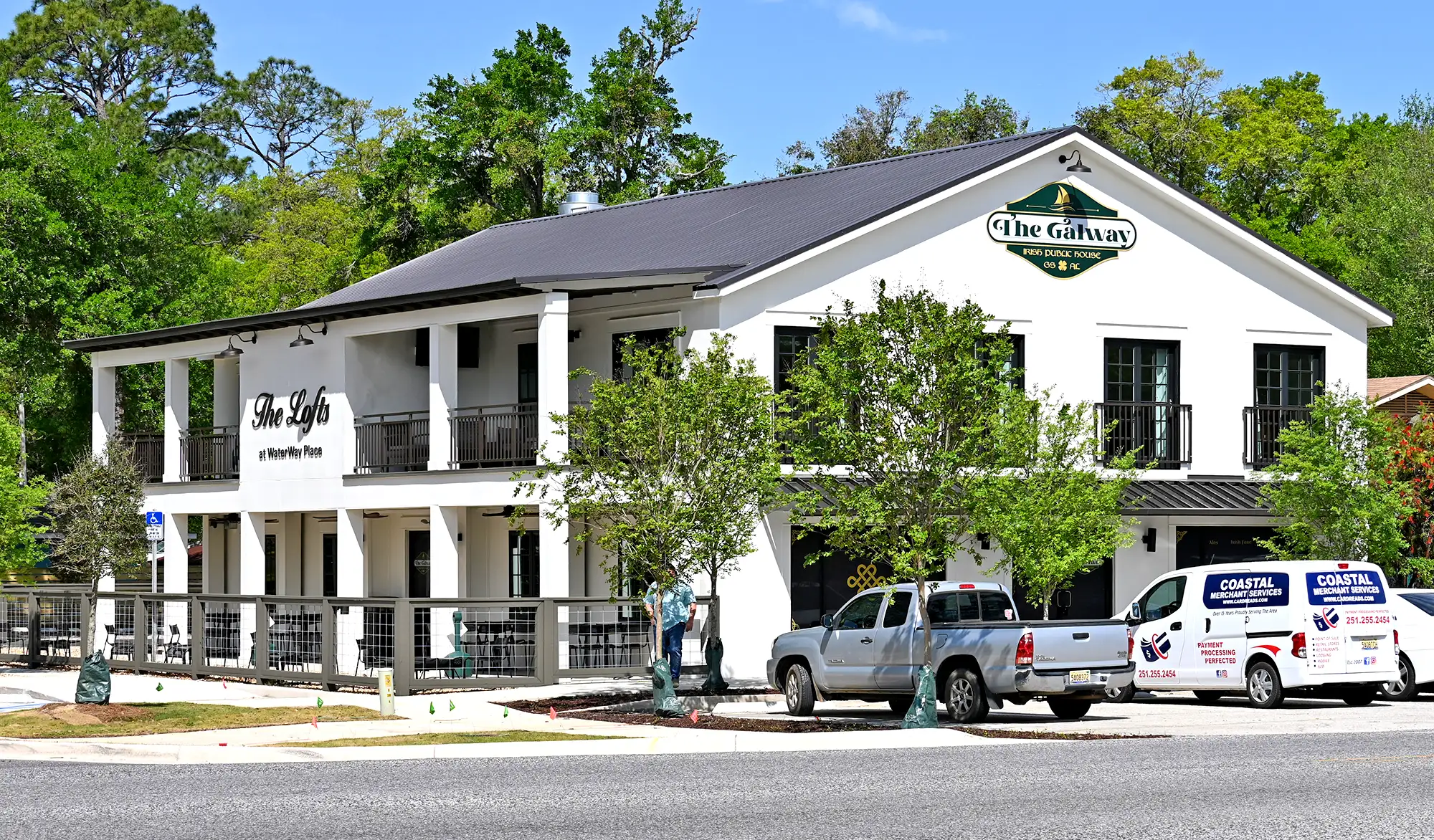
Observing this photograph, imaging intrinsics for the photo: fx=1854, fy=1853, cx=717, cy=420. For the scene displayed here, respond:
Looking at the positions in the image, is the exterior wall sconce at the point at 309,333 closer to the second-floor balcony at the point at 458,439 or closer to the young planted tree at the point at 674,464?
the second-floor balcony at the point at 458,439

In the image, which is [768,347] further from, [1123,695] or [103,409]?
[103,409]

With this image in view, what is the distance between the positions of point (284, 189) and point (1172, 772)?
62.0 meters

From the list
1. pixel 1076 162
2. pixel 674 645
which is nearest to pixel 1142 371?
pixel 1076 162

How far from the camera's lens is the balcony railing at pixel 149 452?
3806 centimetres

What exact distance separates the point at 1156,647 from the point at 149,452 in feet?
72.9

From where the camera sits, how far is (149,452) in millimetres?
38406

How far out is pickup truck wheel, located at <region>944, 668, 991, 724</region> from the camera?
21.4 meters

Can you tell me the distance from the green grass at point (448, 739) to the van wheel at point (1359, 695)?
35.4 ft

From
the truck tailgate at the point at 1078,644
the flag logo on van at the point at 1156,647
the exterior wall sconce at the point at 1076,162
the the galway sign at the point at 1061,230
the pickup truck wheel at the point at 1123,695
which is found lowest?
the pickup truck wheel at the point at 1123,695

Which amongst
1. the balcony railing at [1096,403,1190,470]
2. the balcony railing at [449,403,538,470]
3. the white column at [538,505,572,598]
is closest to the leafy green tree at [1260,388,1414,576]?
the balcony railing at [1096,403,1190,470]

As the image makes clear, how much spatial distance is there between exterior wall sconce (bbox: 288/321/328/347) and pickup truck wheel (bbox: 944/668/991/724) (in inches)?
620

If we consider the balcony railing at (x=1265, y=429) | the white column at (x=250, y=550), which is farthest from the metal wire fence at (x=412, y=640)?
the balcony railing at (x=1265, y=429)

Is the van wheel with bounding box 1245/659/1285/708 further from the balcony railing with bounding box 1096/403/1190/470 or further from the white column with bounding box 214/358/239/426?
the white column with bounding box 214/358/239/426

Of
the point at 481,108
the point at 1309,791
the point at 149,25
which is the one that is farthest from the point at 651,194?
the point at 1309,791
